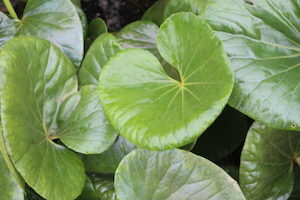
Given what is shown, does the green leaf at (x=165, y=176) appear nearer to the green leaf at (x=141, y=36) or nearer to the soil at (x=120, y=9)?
the green leaf at (x=141, y=36)

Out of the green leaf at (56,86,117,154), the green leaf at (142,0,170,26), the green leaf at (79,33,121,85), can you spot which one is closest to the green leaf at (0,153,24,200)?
the green leaf at (56,86,117,154)

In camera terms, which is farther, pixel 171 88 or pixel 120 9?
pixel 120 9

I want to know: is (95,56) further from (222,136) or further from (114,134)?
(222,136)

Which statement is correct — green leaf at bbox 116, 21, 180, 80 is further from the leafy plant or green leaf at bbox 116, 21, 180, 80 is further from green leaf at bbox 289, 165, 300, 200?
green leaf at bbox 289, 165, 300, 200

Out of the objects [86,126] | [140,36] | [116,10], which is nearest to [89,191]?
[86,126]

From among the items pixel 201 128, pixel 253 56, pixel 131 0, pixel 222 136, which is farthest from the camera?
pixel 131 0

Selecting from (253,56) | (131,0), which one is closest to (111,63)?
(253,56)

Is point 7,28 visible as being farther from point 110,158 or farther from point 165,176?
point 165,176
